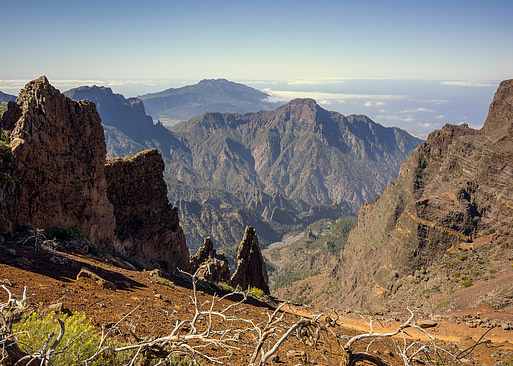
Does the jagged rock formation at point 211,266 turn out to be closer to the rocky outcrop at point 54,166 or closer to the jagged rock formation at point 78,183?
the jagged rock formation at point 78,183

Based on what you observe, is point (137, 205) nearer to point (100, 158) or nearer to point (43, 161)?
point (100, 158)

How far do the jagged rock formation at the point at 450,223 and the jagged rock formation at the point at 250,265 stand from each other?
2119 centimetres

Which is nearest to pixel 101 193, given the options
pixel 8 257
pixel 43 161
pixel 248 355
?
pixel 43 161

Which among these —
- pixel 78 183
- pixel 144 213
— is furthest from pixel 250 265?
pixel 78 183

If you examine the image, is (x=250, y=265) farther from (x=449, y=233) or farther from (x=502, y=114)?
(x=502, y=114)

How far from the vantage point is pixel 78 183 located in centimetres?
2336

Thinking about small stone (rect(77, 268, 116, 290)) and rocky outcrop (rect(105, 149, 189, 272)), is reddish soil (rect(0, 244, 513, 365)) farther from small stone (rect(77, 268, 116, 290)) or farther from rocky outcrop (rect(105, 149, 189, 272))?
rocky outcrop (rect(105, 149, 189, 272))

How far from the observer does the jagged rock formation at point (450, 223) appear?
147ft

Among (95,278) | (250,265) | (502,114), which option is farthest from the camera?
(502,114)

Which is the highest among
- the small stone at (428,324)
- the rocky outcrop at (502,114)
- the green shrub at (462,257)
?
the rocky outcrop at (502,114)

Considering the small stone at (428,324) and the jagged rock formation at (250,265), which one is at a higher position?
the small stone at (428,324)

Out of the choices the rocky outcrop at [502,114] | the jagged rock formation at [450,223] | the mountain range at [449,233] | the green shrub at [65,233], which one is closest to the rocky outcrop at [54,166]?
the green shrub at [65,233]

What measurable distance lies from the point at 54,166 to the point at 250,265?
2496cm

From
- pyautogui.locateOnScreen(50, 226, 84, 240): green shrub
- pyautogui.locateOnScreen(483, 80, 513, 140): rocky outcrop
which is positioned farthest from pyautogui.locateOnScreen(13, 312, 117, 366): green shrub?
pyautogui.locateOnScreen(483, 80, 513, 140): rocky outcrop
